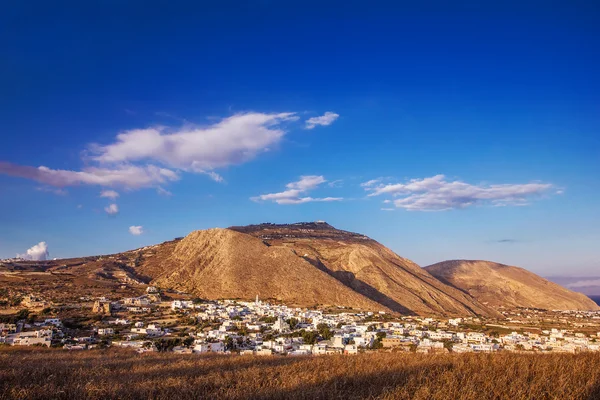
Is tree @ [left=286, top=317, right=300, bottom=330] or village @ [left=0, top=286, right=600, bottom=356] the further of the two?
tree @ [left=286, top=317, right=300, bottom=330]

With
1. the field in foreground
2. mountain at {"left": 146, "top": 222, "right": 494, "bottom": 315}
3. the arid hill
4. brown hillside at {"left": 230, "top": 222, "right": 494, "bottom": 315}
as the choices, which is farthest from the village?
brown hillside at {"left": 230, "top": 222, "right": 494, "bottom": 315}

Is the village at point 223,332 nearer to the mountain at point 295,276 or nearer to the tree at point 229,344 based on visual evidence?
the tree at point 229,344

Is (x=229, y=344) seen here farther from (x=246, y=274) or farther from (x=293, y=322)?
(x=246, y=274)

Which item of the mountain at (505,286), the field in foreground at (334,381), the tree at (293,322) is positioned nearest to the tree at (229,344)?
the tree at (293,322)

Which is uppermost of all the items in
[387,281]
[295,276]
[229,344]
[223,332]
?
[295,276]

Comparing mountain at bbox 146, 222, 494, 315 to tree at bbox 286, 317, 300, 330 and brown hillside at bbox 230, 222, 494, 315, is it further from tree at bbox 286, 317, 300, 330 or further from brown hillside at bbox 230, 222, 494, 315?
tree at bbox 286, 317, 300, 330

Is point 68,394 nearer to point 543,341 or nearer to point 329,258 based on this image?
point 543,341

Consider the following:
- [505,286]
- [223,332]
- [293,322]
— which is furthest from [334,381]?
[505,286]
